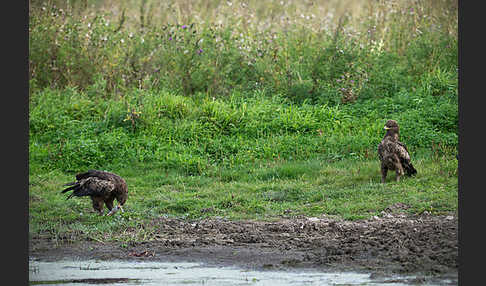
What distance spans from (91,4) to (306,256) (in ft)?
36.2

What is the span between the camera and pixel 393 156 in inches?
352

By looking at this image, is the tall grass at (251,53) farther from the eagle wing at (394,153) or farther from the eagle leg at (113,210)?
the eagle leg at (113,210)

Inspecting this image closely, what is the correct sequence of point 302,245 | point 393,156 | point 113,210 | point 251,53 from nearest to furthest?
1. point 302,245
2. point 113,210
3. point 393,156
4. point 251,53

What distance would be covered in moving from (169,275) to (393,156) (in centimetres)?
426

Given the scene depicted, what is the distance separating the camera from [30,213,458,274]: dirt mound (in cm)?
594

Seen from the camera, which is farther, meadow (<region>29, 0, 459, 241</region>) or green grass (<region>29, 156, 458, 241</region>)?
meadow (<region>29, 0, 459, 241</region>)

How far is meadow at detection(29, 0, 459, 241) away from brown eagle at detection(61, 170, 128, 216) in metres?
0.24

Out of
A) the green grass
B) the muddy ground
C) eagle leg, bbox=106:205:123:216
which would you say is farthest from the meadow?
the muddy ground

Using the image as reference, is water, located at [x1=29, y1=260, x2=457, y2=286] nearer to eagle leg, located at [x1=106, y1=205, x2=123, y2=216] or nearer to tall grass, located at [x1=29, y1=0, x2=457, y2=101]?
eagle leg, located at [x1=106, y1=205, x2=123, y2=216]

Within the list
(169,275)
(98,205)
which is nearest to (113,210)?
(98,205)

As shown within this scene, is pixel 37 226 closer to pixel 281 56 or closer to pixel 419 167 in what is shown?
pixel 419 167

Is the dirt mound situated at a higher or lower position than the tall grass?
lower

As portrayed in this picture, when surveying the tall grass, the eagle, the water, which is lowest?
the water

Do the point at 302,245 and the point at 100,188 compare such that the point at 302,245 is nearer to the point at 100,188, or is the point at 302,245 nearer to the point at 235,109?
the point at 100,188
